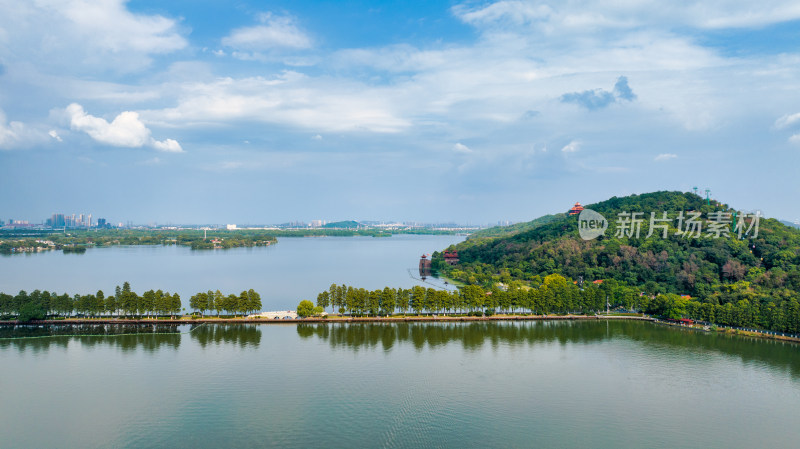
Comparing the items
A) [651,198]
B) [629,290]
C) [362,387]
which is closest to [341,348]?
[362,387]

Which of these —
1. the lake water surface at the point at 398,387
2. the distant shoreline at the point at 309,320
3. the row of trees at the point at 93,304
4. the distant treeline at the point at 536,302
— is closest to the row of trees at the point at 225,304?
the distant shoreline at the point at 309,320

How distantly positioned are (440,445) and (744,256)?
66.9 feet

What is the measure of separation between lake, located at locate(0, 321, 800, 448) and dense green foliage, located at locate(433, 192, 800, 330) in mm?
2689

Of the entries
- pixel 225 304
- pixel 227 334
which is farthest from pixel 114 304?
pixel 227 334

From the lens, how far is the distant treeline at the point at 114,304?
17.2m

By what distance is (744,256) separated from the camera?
22.6m

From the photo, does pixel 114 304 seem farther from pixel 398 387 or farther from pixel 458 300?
pixel 458 300

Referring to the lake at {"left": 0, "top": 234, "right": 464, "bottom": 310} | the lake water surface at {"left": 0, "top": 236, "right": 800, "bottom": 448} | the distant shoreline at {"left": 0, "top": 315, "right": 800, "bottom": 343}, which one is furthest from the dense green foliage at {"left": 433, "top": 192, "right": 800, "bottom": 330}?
the lake at {"left": 0, "top": 234, "right": 464, "bottom": 310}

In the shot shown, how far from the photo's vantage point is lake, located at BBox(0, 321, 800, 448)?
28.8ft

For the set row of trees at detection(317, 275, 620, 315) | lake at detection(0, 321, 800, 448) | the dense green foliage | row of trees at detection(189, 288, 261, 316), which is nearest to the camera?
lake at detection(0, 321, 800, 448)

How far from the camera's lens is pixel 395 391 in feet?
35.2

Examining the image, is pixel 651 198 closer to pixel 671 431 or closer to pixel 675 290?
pixel 675 290

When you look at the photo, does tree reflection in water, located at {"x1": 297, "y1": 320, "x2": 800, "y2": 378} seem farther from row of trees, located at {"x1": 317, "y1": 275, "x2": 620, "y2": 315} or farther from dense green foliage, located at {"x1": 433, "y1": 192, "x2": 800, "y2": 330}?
dense green foliage, located at {"x1": 433, "y1": 192, "x2": 800, "y2": 330}

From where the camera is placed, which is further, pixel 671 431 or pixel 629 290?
pixel 629 290
